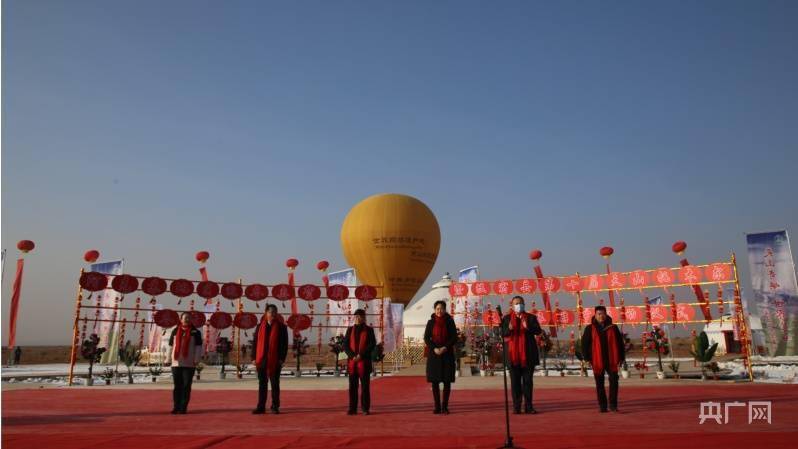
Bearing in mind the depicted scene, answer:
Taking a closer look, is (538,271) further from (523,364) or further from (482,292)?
(523,364)

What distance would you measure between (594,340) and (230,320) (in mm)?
13225

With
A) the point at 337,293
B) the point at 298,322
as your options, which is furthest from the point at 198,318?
the point at 337,293

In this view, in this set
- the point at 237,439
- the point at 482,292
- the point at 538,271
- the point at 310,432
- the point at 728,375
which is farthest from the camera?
the point at 538,271

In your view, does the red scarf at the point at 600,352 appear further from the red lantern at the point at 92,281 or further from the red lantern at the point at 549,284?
the red lantern at the point at 92,281

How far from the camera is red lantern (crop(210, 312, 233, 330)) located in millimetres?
17172

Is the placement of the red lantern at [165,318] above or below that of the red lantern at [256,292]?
below

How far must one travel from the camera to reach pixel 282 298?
18.3m

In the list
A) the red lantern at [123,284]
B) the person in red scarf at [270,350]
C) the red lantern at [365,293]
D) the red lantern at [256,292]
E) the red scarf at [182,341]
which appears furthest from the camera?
the red lantern at [365,293]

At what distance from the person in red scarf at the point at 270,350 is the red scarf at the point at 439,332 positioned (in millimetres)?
2260

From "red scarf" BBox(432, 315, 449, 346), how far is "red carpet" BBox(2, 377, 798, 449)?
1009 millimetres

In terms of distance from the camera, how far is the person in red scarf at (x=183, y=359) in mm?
7469

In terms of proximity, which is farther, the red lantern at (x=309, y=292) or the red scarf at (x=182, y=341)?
the red lantern at (x=309, y=292)

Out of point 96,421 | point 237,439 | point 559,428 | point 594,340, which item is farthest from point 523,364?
point 96,421

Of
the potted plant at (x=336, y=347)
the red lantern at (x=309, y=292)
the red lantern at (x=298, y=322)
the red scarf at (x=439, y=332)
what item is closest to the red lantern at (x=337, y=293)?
the red lantern at (x=309, y=292)
